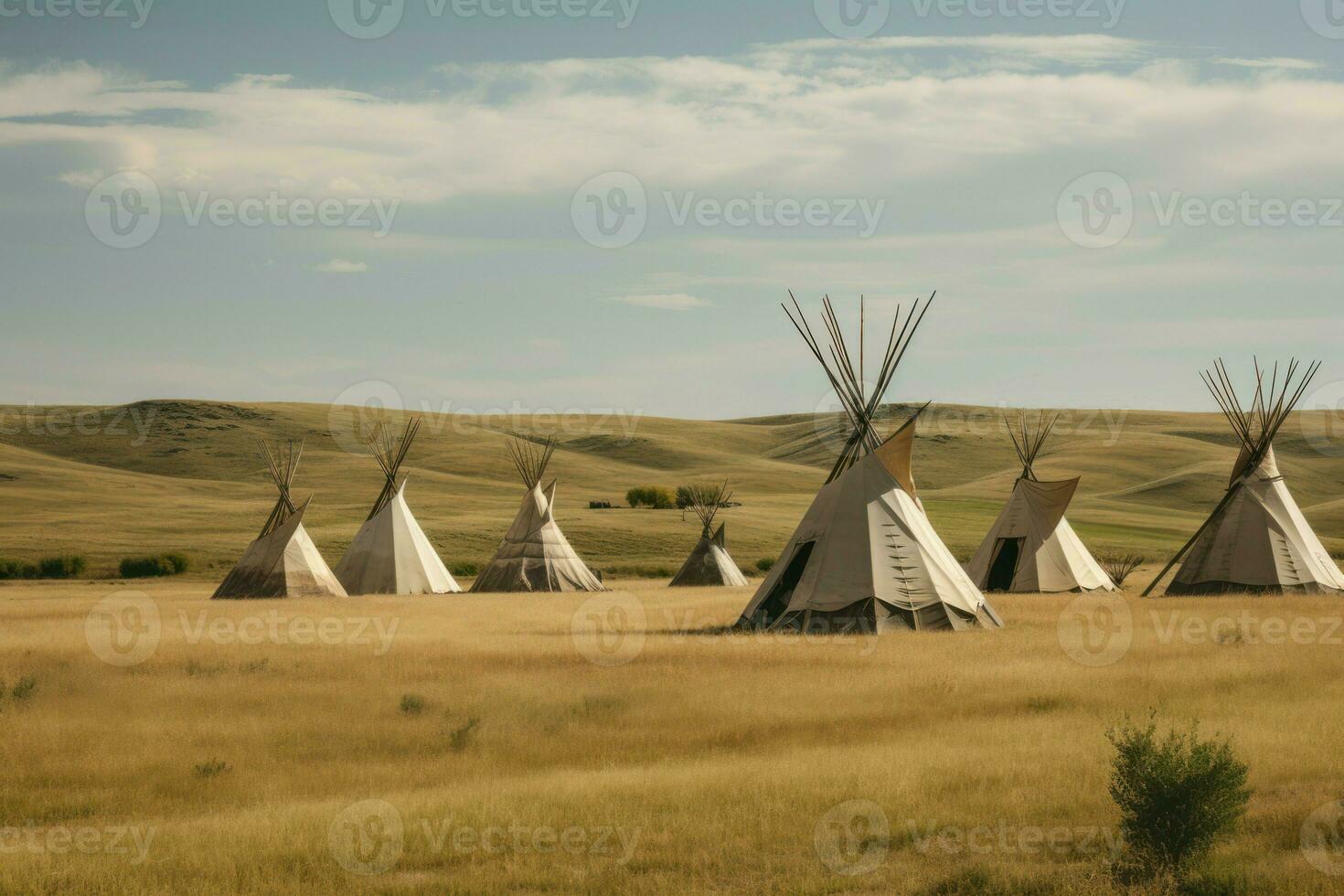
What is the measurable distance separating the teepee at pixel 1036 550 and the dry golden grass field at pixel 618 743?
2.64 metres

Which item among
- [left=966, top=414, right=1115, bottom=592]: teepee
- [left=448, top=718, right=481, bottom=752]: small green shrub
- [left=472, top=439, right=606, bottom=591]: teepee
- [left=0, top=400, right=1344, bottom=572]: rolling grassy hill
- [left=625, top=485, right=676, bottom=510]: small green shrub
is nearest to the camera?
[left=448, top=718, right=481, bottom=752]: small green shrub

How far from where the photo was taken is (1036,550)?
28.2 m

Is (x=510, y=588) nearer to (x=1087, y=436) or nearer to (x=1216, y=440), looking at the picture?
(x=1087, y=436)

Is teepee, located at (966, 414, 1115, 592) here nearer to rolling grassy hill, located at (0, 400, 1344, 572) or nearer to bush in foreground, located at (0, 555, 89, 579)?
rolling grassy hill, located at (0, 400, 1344, 572)

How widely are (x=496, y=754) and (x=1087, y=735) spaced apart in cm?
488

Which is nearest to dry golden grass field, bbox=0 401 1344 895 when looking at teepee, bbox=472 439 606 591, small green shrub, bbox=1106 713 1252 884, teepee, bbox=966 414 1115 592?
small green shrub, bbox=1106 713 1252 884

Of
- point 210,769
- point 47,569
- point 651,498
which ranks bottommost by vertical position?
point 210,769

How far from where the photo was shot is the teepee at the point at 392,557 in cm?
2950

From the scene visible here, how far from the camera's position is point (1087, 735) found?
379 inches

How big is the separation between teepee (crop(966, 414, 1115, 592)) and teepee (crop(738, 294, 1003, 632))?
9598 mm

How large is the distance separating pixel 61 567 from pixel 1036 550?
27.9 m

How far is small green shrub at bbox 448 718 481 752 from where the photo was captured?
32.3 ft

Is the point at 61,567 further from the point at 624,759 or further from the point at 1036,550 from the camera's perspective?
the point at 624,759

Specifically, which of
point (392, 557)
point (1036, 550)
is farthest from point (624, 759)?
point (392, 557)
